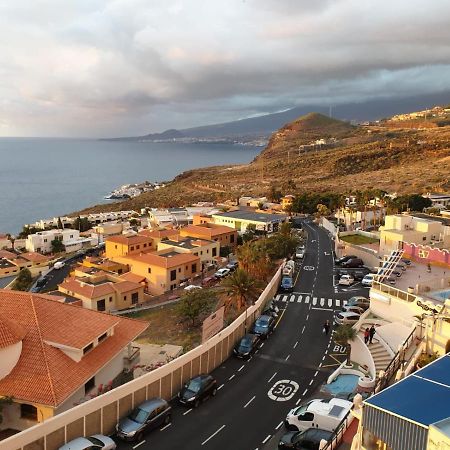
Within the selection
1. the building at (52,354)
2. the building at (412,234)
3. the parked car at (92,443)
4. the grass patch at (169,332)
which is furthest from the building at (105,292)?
the parked car at (92,443)

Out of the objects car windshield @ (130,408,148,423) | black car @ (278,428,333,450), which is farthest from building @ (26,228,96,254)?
black car @ (278,428,333,450)

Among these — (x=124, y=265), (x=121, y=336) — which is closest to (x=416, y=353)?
(x=121, y=336)

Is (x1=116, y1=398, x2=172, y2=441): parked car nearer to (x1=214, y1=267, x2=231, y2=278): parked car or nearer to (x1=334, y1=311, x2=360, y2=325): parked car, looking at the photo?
(x1=334, y1=311, x2=360, y2=325): parked car

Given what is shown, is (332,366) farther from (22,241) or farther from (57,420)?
(22,241)

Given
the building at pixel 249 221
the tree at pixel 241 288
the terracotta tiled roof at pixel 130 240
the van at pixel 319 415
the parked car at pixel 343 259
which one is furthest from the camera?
the building at pixel 249 221

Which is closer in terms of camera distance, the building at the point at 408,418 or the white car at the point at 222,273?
the building at the point at 408,418

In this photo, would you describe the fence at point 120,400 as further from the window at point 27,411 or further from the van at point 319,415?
the van at point 319,415

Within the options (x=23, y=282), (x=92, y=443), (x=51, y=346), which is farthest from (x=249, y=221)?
(x=92, y=443)
